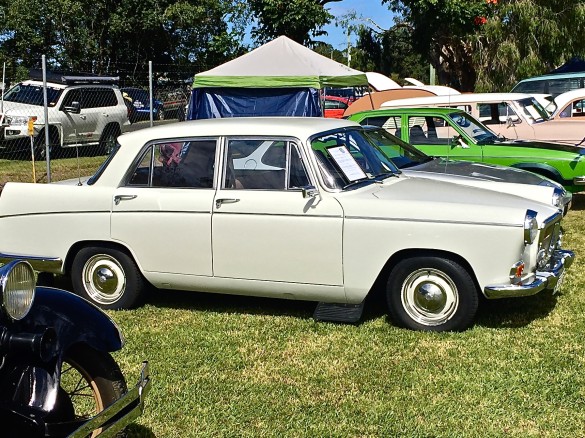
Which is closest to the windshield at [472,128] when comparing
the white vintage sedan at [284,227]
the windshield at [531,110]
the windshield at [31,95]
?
the windshield at [531,110]

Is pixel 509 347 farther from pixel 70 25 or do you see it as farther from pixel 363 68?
pixel 363 68

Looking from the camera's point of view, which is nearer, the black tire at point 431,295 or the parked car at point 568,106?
the black tire at point 431,295

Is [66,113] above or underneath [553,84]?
underneath

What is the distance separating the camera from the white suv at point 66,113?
51.5ft

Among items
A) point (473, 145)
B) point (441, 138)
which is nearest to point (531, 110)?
point (473, 145)

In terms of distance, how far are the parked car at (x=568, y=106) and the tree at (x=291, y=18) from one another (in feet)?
32.3

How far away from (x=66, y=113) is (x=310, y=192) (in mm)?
12740

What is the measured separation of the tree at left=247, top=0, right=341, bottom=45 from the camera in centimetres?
2092

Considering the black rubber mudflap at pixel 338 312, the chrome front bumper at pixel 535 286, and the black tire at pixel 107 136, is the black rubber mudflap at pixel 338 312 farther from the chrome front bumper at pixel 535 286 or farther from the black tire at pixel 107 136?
the black tire at pixel 107 136

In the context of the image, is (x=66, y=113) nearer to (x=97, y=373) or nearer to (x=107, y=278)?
(x=107, y=278)

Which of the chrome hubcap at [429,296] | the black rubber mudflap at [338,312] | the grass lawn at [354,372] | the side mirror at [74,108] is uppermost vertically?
the side mirror at [74,108]

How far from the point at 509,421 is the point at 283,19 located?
60.8 feet

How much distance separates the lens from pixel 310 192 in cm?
525

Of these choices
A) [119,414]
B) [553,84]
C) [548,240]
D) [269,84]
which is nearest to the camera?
[119,414]
